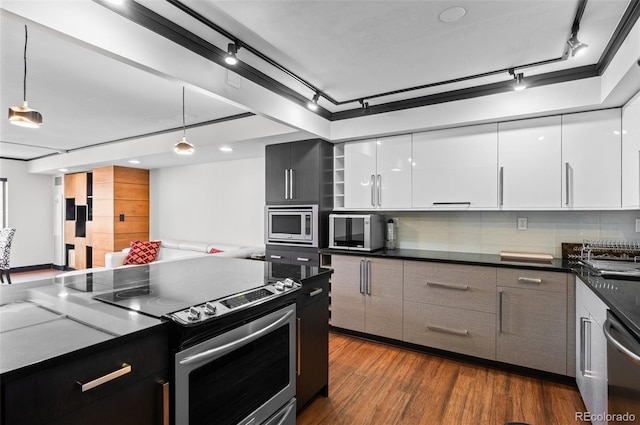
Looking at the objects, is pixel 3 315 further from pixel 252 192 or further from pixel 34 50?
pixel 252 192

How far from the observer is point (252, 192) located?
4938 millimetres

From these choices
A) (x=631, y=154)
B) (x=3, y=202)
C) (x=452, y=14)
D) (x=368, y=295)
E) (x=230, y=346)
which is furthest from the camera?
(x=3, y=202)

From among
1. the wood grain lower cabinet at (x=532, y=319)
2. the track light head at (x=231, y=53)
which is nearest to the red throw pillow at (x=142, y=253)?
the track light head at (x=231, y=53)

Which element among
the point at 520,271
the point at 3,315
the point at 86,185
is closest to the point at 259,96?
the point at 3,315

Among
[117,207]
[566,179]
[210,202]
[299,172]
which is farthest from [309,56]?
[117,207]

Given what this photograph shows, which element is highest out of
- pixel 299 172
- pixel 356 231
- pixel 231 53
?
pixel 231 53

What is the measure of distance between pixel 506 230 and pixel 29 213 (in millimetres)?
9216

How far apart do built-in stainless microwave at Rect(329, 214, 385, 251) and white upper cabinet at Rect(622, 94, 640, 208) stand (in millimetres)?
2005

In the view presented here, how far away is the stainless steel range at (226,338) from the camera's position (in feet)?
4.09

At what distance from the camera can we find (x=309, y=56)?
91.0 inches

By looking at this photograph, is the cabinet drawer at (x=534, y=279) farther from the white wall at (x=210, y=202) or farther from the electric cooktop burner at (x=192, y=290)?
the white wall at (x=210, y=202)

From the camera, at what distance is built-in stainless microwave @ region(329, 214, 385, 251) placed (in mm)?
3369

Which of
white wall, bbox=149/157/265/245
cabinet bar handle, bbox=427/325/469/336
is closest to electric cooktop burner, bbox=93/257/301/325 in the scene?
cabinet bar handle, bbox=427/325/469/336
